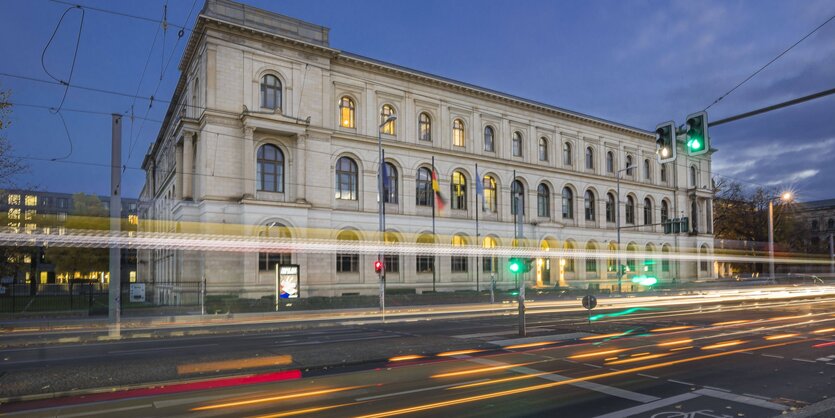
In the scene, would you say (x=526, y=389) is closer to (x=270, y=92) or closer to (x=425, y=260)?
(x=270, y=92)

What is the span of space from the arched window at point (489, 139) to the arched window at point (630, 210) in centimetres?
2203

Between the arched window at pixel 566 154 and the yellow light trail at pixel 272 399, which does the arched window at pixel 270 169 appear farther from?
the arched window at pixel 566 154

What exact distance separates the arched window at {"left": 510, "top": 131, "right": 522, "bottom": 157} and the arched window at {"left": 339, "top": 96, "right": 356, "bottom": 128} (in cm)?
1791

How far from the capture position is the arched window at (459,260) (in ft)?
160

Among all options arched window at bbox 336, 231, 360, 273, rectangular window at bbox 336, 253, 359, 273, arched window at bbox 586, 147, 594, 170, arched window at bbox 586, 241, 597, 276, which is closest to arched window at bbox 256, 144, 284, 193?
arched window at bbox 336, 231, 360, 273

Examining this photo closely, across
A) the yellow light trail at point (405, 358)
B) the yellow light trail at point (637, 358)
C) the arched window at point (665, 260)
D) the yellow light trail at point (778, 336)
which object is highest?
the arched window at point (665, 260)

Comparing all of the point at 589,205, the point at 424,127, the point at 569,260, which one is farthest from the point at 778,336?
the point at 589,205

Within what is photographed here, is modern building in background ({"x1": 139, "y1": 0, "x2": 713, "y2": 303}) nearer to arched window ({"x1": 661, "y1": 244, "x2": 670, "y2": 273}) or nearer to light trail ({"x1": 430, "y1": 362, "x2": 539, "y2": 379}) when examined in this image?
arched window ({"x1": 661, "y1": 244, "x2": 670, "y2": 273})

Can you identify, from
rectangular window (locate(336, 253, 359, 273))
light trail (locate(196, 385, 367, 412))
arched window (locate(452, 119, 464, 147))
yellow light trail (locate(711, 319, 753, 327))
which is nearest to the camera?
light trail (locate(196, 385, 367, 412))

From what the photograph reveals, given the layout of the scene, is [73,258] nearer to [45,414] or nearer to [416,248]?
[416,248]

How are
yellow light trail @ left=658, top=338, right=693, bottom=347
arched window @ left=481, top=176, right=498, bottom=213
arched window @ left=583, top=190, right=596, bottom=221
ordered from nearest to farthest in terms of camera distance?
yellow light trail @ left=658, top=338, right=693, bottom=347, arched window @ left=481, top=176, right=498, bottom=213, arched window @ left=583, top=190, right=596, bottom=221

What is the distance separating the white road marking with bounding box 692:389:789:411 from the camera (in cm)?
944

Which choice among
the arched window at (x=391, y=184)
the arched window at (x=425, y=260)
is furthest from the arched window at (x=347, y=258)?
the arched window at (x=425, y=260)

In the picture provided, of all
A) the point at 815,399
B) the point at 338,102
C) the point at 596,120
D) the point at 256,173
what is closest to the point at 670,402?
the point at 815,399
